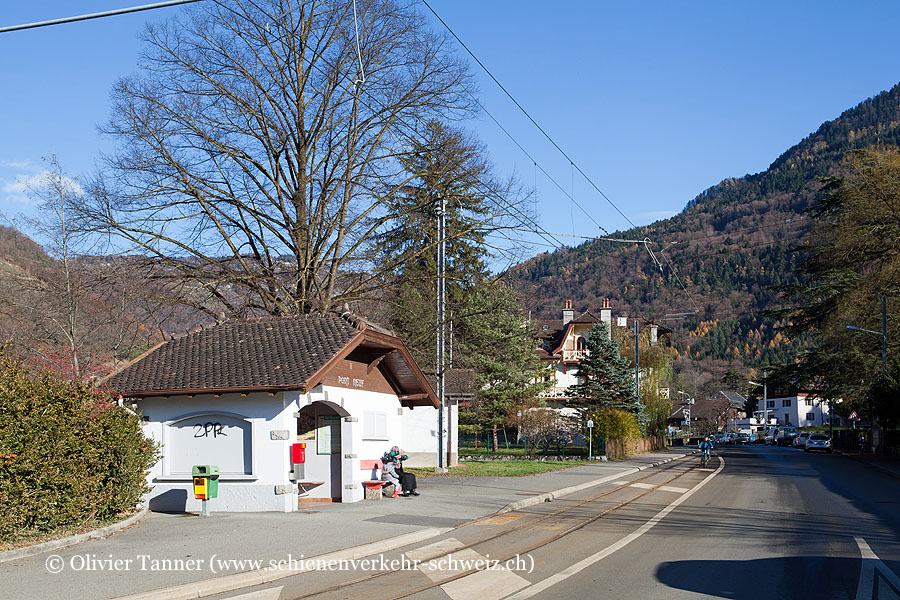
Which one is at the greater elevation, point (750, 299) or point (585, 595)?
point (750, 299)

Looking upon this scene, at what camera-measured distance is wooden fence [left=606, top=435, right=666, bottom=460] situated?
4541 centimetres

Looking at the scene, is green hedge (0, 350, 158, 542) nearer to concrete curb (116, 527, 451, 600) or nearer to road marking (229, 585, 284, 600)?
concrete curb (116, 527, 451, 600)

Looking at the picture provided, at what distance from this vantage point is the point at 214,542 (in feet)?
42.3

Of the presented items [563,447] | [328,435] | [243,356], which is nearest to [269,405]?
[243,356]

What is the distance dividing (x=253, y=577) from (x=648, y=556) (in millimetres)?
5678

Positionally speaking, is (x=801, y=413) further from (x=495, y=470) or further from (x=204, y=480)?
(x=204, y=480)

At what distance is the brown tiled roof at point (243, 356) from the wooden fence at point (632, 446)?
2819cm

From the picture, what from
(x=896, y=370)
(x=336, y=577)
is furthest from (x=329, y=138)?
(x=896, y=370)

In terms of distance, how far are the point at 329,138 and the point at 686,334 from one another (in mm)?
161224

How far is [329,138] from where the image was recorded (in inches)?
1091

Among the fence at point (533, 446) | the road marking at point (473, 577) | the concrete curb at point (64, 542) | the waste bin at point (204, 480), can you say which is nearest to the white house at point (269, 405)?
the waste bin at point (204, 480)

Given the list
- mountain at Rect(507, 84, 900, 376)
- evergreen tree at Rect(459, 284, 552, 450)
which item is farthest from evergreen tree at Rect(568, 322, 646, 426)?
mountain at Rect(507, 84, 900, 376)

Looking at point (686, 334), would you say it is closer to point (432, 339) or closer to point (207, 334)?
point (432, 339)

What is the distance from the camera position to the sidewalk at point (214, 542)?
976cm
